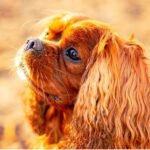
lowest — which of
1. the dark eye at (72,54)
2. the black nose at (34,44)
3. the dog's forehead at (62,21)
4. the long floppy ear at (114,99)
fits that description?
the long floppy ear at (114,99)

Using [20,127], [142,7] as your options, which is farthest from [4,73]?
[142,7]

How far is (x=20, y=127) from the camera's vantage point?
5.88 meters

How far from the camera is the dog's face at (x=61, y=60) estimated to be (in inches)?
163

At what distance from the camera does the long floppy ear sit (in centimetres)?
408

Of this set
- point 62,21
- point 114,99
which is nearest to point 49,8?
point 62,21

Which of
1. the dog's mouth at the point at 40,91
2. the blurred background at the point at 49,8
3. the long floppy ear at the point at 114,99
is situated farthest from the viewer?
the blurred background at the point at 49,8

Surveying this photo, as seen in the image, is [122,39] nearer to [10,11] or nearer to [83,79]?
[83,79]

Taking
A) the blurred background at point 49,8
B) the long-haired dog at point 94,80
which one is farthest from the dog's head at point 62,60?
the blurred background at point 49,8

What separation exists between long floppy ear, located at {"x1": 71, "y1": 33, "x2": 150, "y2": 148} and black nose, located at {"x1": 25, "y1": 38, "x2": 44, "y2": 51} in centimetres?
31

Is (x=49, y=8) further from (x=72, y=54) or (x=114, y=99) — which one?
(x=114, y=99)

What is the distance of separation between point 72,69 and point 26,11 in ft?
12.9

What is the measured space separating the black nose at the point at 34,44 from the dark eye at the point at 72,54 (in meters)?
0.16

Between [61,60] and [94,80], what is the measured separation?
0.24 meters

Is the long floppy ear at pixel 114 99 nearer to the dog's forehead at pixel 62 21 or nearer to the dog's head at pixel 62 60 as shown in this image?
the dog's head at pixel 62 60
